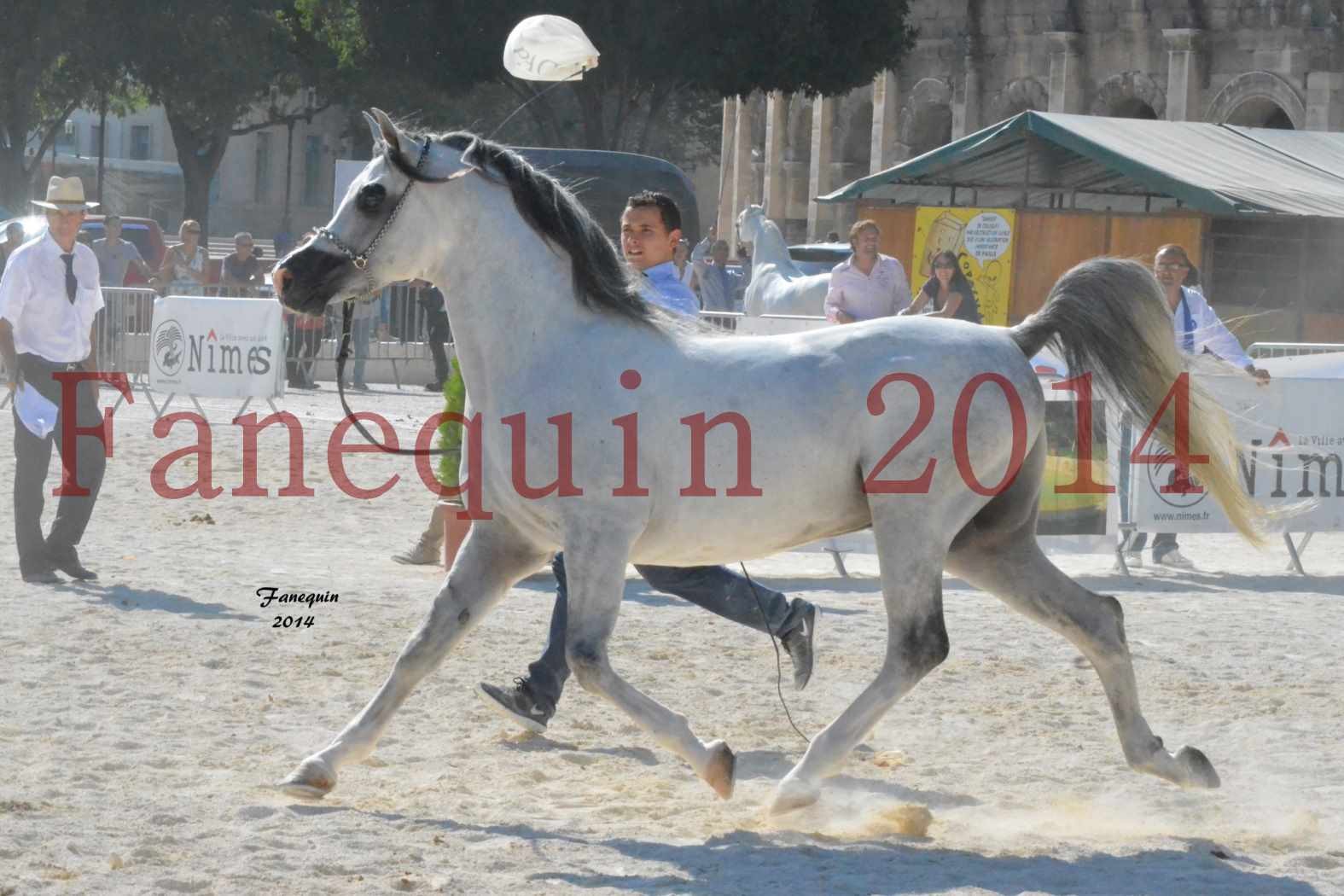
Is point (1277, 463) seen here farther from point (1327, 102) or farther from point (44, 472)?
point (1327, 102)

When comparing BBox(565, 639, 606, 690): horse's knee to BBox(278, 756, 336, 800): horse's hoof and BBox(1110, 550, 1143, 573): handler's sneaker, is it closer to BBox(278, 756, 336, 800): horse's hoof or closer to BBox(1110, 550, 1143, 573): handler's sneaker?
BBox(278, 756, 336, 800): horse's hoof

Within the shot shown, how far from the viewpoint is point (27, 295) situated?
9555 millimetres

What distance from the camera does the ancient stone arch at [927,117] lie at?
4409 cm

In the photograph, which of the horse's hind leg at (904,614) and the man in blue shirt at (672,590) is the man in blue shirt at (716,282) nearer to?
the man in blue shirt at (672,590)

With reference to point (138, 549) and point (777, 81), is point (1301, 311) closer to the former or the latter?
point (138, 549)

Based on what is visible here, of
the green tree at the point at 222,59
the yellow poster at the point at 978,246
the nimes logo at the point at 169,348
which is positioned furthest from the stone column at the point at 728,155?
the nimes logo at the point at 169,348

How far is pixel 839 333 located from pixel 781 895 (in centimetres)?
180

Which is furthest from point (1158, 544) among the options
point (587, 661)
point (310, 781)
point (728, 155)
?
point (728, 155)

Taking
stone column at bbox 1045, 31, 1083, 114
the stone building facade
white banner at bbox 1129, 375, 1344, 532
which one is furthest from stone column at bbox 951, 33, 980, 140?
white banner at bbox 1129, 375, 1344, 532

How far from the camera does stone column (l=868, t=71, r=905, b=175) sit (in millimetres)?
45000

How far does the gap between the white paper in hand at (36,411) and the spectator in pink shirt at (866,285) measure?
16.8ft

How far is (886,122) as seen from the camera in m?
45.1

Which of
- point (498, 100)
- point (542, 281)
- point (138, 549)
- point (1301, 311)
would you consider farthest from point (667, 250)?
point (498, 100)

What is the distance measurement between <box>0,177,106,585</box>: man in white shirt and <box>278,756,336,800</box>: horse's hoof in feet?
14.5
